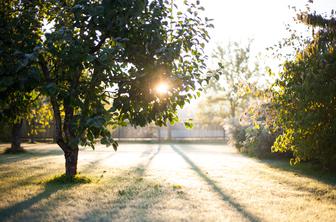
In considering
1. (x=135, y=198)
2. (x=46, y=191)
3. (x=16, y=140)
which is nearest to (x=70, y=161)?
(x=46, y=191)

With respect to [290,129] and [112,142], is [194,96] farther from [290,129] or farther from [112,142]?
[290,129]

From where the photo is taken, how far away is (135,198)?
20.9 ft

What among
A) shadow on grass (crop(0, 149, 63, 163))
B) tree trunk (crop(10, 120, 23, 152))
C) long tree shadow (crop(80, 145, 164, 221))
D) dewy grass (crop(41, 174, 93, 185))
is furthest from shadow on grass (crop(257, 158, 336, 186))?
tree trunk (crop(10, 120, 23, 152))

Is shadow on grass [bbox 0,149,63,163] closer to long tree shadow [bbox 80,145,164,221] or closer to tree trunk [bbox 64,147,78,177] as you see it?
tree trunk [bbox 64,147,78,177]

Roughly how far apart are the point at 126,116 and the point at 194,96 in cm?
140

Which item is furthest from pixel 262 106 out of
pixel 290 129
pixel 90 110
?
pixel 90 110

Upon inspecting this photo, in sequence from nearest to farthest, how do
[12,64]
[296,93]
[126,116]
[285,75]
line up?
[12,64], [126,116], [296,93], [285,75]

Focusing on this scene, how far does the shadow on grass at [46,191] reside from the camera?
5268 mm

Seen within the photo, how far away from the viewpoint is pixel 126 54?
20.4ft

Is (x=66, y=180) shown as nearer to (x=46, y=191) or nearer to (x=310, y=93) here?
(x=46, y=191)

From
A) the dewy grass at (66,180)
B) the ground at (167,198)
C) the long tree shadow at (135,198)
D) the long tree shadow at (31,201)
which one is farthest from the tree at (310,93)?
the long tree shadow at (31,201)

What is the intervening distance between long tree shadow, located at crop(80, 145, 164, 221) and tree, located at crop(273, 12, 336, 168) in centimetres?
358

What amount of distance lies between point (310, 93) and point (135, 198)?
4.50 meters

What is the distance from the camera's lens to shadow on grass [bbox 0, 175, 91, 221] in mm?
5268
